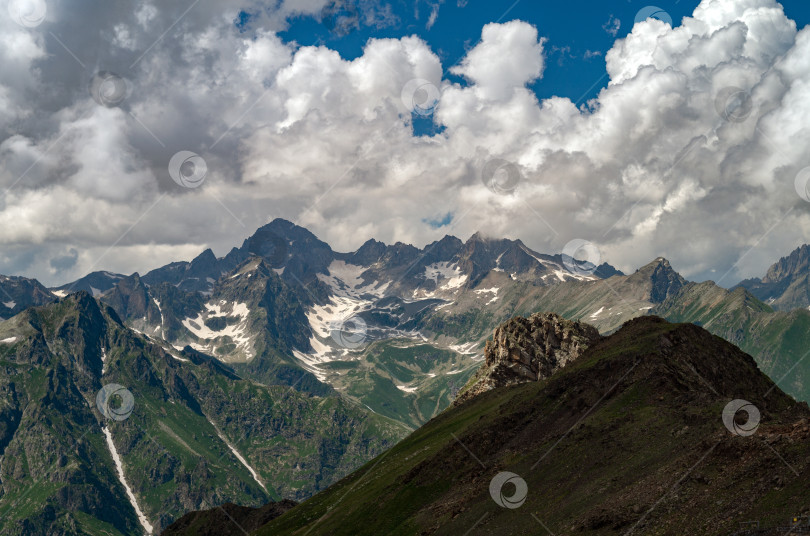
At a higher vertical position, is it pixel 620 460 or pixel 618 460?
pixel 618 460

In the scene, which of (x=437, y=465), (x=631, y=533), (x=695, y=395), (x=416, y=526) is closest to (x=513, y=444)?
(x=437, y=465)

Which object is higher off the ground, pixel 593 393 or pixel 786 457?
pixel 593 393

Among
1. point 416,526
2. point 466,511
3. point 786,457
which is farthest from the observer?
point 416,526

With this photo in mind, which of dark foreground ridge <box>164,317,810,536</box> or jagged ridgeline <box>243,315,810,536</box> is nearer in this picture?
jagged ridgeline <box>243,315,810,536</box>

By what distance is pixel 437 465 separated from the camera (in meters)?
133

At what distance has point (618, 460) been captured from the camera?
300ft

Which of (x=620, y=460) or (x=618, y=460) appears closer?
(x=620, y=460)

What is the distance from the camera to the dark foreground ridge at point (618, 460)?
64.3 metres

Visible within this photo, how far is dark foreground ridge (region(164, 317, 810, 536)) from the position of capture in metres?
64.3

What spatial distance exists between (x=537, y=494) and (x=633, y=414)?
24009 millimetres

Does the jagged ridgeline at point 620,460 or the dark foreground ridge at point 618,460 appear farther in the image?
the dark foreground ridge at point 618,460

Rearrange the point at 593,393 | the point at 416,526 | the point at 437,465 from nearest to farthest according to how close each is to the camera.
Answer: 1. the point at 416,526
2. the point at 593,393
3. the point at 437,465

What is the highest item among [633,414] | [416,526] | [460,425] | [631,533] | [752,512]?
[460,425]

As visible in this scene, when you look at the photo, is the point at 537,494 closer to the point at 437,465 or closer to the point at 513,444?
the point at 513,444
